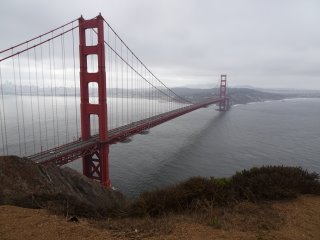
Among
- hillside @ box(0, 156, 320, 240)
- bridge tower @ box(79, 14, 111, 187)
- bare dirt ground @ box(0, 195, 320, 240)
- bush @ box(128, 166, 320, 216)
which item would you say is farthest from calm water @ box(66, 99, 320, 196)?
bare dirt ground @ box(0, 195, 320, 240)

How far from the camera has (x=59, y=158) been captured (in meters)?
15.8

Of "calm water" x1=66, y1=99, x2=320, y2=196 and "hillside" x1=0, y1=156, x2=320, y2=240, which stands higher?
"hillside" x1=0, y1=156, x2=320, y2=240

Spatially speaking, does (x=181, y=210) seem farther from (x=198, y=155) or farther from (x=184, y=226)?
(x=198, y=155)

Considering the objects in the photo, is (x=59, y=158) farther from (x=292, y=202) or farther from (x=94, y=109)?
(x=292, y=202)

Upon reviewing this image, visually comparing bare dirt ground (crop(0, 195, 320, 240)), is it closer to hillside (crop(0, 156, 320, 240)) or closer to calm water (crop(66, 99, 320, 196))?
hillside (crop(0, 156, 320, 240))

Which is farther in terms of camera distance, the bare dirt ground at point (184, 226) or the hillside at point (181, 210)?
the hillside at point (181, 210)

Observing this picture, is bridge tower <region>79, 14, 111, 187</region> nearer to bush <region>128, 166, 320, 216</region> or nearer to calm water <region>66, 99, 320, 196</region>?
calm water <region>66, 99, 320, 196</region>

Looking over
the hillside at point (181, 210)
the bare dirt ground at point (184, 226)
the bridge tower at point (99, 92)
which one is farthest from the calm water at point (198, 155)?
the bare dirt ground at point (184, 226)

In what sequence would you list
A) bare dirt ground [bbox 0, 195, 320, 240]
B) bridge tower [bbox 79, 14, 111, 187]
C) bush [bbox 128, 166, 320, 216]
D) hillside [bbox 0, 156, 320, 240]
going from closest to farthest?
1. bare dirt ground [bbox 0, 195, 320, 240]
2. hillside [bbox 0, 156, 320, 240]
3. bush [bbox 128, 166, 320, 216]
4. bridge tower [bbox 79, 14, 111, 187]

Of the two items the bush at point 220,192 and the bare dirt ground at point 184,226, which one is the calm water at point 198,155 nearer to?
the bush at point 220,192

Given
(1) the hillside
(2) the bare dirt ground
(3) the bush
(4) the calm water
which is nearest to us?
(2) the bare dirt ground

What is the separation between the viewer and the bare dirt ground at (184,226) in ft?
17.1

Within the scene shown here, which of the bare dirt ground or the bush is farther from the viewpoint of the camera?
the bush

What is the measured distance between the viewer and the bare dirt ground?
521 centimetres
